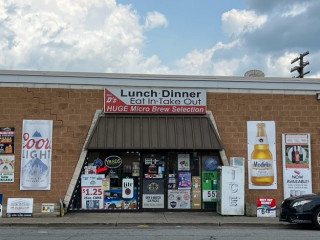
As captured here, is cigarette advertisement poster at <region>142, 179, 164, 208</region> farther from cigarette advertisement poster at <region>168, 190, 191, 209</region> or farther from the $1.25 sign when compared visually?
the $1.25 sign

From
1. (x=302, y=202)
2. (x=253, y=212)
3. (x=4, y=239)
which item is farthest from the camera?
(x=253, y=212)

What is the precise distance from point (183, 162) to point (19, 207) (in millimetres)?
5998

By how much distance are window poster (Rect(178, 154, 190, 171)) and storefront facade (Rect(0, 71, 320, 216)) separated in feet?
0.12

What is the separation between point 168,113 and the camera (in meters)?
14.7

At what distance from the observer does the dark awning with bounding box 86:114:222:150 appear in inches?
549

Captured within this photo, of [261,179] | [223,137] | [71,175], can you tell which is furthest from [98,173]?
[261,179]

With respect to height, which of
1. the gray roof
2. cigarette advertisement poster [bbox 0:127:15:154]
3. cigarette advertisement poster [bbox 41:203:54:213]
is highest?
the gray roof

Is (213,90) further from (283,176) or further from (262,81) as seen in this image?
(283,176)

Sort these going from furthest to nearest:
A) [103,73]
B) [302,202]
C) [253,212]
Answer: [103,73]
[253,212]
[302,202]

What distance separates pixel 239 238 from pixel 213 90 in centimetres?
659

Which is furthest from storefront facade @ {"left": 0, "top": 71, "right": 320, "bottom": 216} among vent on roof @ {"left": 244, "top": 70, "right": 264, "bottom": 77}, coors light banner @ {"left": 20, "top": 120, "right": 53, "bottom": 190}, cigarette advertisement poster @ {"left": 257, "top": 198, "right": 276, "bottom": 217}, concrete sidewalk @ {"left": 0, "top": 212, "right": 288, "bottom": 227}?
vent on roof @ {"left": 244, "top": 70, "right": 264, "bottom": 77}

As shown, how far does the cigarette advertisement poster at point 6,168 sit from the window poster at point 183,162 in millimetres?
5998

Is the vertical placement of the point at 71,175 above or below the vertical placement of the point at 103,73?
below

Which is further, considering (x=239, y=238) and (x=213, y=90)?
(x=213, y=90)
